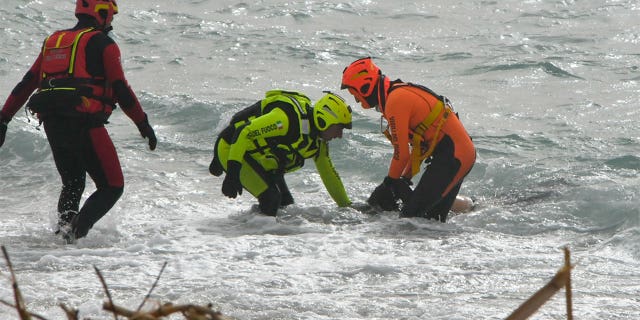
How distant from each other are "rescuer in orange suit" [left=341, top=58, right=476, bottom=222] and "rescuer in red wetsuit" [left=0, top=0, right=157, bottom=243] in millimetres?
2084

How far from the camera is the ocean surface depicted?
608cm

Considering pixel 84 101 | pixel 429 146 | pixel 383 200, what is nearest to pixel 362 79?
pixel 429 146

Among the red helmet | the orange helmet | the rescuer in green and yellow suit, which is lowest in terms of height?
the rescuer in green and yellow suit

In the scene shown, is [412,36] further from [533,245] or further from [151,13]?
[533,245]

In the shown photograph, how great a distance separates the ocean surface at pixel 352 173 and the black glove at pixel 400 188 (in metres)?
0.30

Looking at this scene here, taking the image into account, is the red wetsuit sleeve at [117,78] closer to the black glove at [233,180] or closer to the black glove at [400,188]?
the black glove at [233,180]

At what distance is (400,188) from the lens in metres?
8.41

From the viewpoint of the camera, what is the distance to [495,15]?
20.8 m

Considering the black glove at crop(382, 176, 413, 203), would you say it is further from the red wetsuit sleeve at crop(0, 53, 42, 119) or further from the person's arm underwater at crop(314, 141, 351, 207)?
the red wetsuit sleeve at crop(0, 53, 42, 119)

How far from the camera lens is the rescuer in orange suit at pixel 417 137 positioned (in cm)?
815

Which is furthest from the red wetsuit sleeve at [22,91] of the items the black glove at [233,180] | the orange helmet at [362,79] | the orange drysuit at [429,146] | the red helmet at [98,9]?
the orange drysuit at [429,146]

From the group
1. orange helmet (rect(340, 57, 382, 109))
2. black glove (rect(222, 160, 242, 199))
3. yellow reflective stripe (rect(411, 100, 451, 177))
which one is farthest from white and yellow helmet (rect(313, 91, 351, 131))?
black glove (rect(222, 160, 242, 199))

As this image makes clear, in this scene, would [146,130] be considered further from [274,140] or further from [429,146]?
[429,146]

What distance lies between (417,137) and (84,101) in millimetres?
2976
